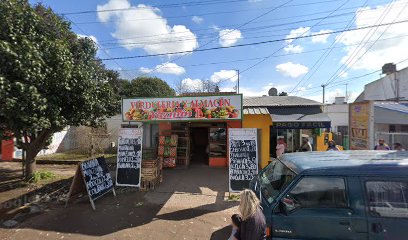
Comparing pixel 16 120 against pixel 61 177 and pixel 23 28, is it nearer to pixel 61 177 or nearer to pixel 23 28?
pixel 23 28

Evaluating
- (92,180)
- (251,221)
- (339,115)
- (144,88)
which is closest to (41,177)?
(92,180)

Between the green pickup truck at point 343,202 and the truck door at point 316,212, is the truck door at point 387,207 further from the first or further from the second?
the truck door at point 316,212

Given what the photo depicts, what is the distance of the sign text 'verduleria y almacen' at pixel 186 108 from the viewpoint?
8.82 meters

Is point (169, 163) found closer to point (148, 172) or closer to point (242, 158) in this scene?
point (148, 172)

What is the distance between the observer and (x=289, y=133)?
12477mm

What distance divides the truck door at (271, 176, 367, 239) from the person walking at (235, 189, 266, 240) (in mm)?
570

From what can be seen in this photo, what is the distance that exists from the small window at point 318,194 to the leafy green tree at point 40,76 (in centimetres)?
681

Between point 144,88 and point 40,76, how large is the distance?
74.2 ft

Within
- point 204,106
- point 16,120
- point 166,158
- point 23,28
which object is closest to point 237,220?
point 204,106

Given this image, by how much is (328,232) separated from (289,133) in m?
9.20

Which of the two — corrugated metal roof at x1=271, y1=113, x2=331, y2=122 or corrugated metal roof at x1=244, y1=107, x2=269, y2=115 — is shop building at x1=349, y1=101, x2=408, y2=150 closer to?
corrugated metal roof at x1=271, y1=113, x2=331, y2=122

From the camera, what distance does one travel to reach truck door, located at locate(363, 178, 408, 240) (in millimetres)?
3471

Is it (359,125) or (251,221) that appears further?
(359,125)

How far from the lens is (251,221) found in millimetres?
3279
